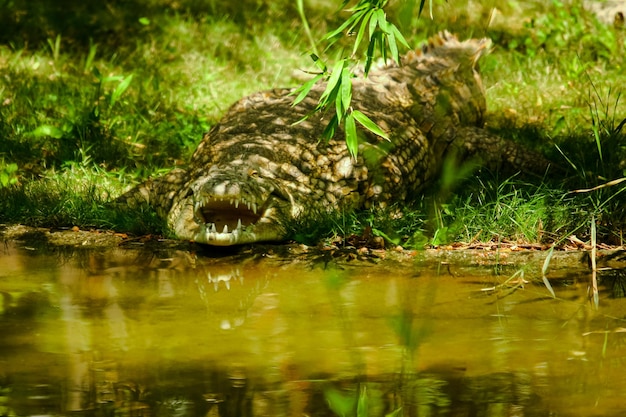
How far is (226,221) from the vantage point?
6258mm

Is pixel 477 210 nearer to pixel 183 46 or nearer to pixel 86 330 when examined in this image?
pixel 86 330

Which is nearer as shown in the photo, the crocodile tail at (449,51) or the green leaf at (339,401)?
the green leaf at (339,401)

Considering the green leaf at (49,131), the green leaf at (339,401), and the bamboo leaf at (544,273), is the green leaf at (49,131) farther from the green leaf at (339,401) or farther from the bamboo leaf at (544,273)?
the green leaf at (339,401)

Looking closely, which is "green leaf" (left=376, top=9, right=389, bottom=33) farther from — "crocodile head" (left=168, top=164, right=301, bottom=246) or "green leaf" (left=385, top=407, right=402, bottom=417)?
"crocodile head" (left=168, top=164, right=301, bottom=246)

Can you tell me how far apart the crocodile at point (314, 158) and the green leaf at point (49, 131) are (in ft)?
3.67

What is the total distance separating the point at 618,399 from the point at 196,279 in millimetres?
2439

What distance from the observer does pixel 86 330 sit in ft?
14.3

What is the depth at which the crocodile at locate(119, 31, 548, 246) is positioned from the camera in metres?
6.04

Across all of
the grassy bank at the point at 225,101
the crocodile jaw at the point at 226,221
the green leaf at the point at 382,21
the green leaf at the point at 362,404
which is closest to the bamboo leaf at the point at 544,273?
the grassy bank at the point at 225,101

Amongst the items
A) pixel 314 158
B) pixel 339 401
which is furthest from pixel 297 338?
pixel 314 158

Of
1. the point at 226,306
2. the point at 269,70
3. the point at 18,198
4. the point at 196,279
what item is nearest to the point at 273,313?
the point at 226,306

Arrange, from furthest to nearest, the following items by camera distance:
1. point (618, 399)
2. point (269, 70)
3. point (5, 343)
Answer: point (269, 70) → point (5, 343) → point (618, 399)

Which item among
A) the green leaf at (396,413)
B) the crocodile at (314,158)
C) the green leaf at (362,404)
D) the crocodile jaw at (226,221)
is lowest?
the green leaf at (396,413)

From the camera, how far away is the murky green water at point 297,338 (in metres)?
3.55
